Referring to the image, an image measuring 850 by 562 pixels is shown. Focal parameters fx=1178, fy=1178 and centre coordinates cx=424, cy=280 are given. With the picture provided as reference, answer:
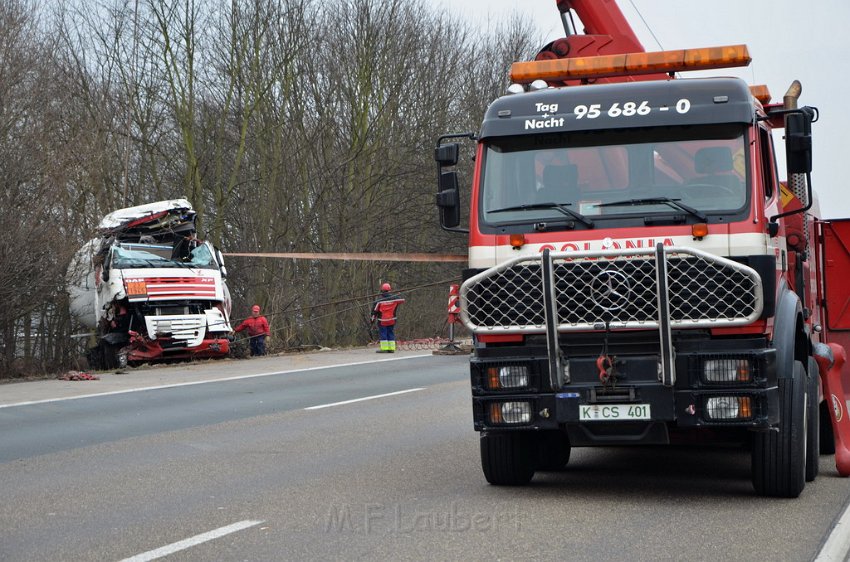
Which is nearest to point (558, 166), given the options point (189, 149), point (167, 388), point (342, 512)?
point (342, 512)

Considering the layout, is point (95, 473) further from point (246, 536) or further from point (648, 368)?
point (648, 368)

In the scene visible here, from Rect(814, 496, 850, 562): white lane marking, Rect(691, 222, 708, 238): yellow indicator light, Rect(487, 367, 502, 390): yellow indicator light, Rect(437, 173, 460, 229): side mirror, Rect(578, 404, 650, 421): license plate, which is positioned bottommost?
Rect(814, 496, 850, 562): white lane marking

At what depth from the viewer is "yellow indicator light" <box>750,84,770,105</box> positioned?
388 inches

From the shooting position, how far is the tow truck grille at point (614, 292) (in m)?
7.39

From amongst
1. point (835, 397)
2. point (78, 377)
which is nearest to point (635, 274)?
point (835, 397)

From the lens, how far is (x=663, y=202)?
7777 millimetres

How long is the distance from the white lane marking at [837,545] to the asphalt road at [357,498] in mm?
83

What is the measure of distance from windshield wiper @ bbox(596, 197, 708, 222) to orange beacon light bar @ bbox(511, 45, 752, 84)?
1618mm

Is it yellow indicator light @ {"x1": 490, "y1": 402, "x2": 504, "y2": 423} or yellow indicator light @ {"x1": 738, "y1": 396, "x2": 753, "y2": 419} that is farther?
yellow indicator light @ {"x1": 490, "y1": 402, "x2": 504, "y2": 423}

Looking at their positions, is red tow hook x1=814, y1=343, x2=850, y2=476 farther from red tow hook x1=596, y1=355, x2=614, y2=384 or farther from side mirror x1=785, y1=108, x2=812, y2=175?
red tow hook x1=596, y1=355, x2=614, y2=384

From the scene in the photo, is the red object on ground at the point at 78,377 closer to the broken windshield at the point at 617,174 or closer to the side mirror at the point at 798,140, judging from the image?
the broken windshield at the point at 617,174

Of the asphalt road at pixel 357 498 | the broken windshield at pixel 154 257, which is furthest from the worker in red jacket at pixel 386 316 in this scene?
the asphalt road at pixel 357 498

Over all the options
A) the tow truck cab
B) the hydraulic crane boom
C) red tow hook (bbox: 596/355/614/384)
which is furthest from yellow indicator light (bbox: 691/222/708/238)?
the hydraulic crane boom

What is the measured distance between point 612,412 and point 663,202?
143 centimetres
